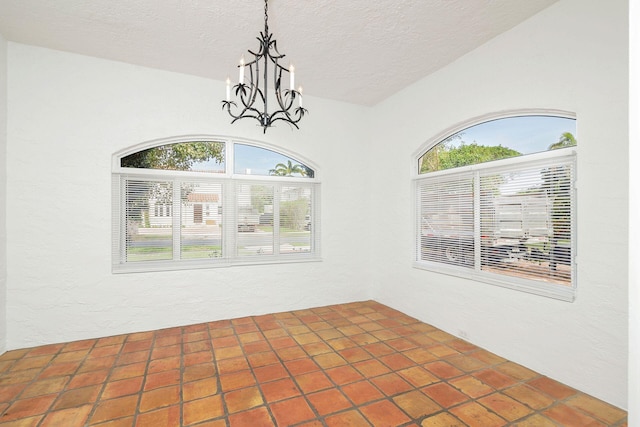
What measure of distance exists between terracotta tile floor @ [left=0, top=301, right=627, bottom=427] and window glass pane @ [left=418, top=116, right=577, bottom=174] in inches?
80.6

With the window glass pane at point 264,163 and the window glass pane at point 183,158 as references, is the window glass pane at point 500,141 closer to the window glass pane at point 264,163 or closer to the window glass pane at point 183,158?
the window glass pane at point 264,163

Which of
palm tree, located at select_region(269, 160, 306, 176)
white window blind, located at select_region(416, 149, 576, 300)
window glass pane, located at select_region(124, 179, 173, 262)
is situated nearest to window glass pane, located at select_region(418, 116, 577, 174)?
white window blind, located at select_region(416, 149, 576, 300)

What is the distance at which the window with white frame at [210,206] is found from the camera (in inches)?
149

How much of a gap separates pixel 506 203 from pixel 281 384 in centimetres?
275

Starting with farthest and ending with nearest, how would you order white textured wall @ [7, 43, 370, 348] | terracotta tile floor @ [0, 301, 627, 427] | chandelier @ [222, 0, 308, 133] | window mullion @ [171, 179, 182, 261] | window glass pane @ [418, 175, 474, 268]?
1. window mullion @ [171, 179, 182, 261]
2. window glass pane @ [418, 175, 474, 268]
3. white textured wall @ [7, 43, 370, 348]
4. chandelier @ [222, 0, 308, 133]
5. terracotta tile floor @ [0, 301, 627, 427]

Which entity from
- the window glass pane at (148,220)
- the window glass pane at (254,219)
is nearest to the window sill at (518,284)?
the window glass pane at (254,219)

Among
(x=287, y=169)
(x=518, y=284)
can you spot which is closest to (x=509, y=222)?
(x=518, y=284)

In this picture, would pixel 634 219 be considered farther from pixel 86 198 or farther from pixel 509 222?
pixel 86 198

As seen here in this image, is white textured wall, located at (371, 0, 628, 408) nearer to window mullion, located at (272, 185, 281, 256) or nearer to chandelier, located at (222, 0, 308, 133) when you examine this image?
chandelier, located at (222, 0, 308, 133)

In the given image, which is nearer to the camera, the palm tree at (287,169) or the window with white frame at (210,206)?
the window with white frame at (210,206)

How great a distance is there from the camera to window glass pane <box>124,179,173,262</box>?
378 centimetres

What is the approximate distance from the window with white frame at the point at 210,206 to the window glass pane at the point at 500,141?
1876 millimetres

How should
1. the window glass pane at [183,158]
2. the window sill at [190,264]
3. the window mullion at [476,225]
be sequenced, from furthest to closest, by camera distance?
the window glass pane at [183,158] < the window sill at [190,264] < the window mullion at [476,225]

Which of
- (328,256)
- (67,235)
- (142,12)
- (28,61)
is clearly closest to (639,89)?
(142,12)
